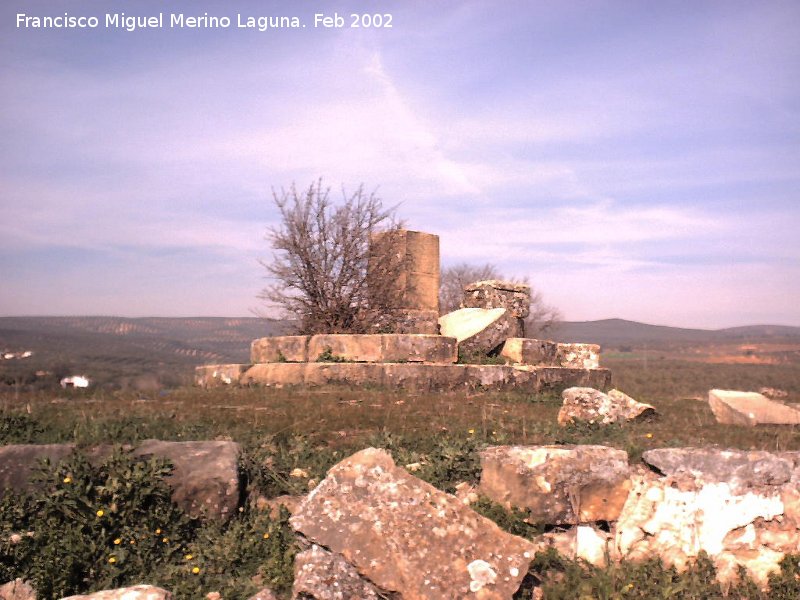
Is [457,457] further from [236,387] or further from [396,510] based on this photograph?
[236,387]

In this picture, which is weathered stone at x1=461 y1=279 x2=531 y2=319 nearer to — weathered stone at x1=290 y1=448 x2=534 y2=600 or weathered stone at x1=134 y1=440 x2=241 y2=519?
weathered stone at x1=134 y1=440 x2=241 y2=519

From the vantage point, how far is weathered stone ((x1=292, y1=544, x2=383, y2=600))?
397 cm

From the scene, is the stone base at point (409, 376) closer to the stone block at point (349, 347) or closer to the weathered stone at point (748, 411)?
the stone block at point (349, 347)

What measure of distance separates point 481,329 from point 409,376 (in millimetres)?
2299

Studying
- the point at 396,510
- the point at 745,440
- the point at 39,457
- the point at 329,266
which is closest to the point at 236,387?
the point at 329,266

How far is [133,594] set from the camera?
4.06 m

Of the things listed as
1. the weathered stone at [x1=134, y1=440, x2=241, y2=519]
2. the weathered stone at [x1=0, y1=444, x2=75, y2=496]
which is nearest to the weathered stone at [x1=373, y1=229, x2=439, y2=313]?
the weathered stone at [x1=134, y1=440, x2=241, y2=519]

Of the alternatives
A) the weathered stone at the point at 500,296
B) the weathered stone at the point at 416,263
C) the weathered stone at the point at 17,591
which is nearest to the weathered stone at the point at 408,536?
the weathered stone at the point at 17,591

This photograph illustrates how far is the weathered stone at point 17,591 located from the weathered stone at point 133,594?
24.9 inches

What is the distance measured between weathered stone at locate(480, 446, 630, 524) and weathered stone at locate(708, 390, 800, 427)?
13.0 feet

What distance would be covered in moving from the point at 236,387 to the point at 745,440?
6532 mm

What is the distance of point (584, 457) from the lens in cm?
509

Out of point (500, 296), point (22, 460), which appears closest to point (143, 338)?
point (500, 296)

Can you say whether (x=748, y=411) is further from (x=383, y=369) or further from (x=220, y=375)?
(x=220, y=375)
